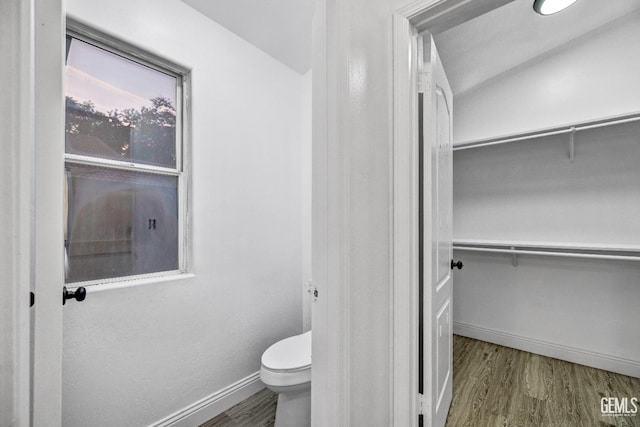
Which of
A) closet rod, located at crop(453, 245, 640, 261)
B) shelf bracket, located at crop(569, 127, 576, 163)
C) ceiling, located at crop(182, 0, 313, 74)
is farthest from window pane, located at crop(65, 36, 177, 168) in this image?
Answer: shelf bracket, located at crop(569, 127, 576, 163)

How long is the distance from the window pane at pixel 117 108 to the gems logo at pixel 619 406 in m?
2.97

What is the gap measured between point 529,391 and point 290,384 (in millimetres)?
1619

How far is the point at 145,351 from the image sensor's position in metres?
1.41

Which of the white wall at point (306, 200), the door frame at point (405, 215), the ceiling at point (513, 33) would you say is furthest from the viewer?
the white wall at point (306, 200)

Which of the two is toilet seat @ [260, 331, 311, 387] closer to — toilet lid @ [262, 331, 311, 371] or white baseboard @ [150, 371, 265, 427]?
A: toilet lid @ [262, 331, 311, 371]

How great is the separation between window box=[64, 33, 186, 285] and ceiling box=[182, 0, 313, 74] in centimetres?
46

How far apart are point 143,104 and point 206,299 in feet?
3.83

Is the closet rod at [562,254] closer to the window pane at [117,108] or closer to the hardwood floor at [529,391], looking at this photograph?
the hardwood floor at [529,391]

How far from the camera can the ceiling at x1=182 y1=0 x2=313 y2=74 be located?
1.60m

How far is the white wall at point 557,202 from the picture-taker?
1994 mm

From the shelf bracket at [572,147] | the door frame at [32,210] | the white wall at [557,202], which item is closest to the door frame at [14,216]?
the door frame at [32,210]

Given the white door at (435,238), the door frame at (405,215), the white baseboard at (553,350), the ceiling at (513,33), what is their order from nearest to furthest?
the door frame at (405,215) → the white door at (435,238) → the ceiling at (513,33) → the white baseboard at (553,350)

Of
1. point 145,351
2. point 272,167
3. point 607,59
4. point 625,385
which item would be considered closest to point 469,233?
point 625,385

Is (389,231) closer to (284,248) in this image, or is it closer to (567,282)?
(284,248)
